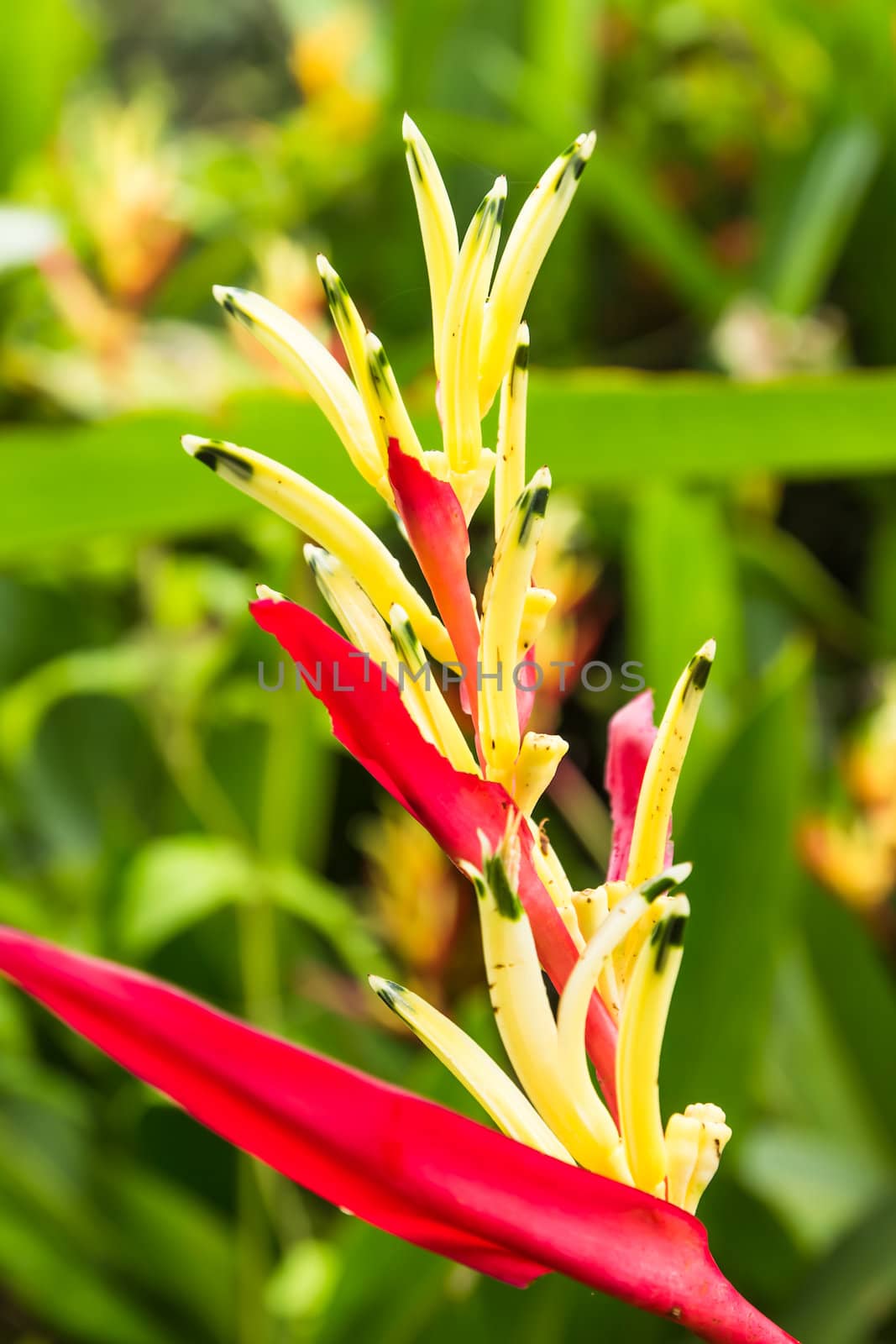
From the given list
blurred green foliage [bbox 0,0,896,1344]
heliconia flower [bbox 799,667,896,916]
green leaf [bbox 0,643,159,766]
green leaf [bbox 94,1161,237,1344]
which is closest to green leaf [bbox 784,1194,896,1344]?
blurred green foliage [bbox 0,0,896,1344]

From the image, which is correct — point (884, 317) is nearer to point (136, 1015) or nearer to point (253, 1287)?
point (253, 1287)

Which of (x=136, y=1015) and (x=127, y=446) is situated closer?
(x=136, y=1015)

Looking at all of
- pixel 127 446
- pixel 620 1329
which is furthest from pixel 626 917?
pixel 620 1329

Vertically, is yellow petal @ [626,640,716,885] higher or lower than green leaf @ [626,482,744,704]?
higher

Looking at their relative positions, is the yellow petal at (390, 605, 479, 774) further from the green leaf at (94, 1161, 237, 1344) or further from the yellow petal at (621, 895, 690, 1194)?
the green leaf at (94, 1161, 237, 1344)

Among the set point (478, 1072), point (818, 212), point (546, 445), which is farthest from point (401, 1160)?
point (818, 212)

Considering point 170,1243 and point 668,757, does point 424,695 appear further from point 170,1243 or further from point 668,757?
point 170,1243
